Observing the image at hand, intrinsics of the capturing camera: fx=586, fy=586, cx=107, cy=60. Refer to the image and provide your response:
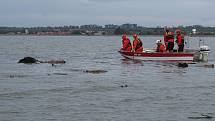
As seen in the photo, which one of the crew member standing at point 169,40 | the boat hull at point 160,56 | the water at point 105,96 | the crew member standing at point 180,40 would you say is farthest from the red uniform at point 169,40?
the water at point 105,96

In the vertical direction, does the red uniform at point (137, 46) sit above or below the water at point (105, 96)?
above

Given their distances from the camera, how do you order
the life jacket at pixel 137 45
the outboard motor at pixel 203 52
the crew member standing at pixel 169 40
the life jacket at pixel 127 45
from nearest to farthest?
the crew member standing at pixel 169 40 → the outboard motor at pixel 203 52 → the life jacket at pixel 137 45 → the life jacket at pixel 127 45

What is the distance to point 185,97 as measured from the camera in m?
19.2

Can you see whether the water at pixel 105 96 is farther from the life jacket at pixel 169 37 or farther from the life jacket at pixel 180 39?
the life jacket at pixel 169 37

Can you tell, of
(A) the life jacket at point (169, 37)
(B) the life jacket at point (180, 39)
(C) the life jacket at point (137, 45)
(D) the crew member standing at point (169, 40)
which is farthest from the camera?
(C) the life jacket at point (137, 45)

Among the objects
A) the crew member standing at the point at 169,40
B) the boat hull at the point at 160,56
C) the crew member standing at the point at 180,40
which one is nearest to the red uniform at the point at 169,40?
the crew member standing at the point at 169,40

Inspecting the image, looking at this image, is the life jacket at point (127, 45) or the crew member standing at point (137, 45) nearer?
the crew member standing at point (137, 45)

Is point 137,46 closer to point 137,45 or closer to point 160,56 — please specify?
point 137,45

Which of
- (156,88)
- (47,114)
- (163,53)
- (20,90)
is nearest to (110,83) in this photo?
(156,88)

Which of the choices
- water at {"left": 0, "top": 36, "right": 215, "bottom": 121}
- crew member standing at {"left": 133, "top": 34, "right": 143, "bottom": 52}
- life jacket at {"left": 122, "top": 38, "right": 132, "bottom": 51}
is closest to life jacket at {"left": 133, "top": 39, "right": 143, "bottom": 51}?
crew member standing at {"left": 133, "top": 34, "right": 143, "bottom": 52}

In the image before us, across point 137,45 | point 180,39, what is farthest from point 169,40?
point 137,45

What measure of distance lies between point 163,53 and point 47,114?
20877 mm

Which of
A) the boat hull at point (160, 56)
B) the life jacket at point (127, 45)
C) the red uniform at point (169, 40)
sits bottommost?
the boat hull at point (160, 56)

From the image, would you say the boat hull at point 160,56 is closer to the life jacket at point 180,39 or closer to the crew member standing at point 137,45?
the crew member standing at point 137,45
